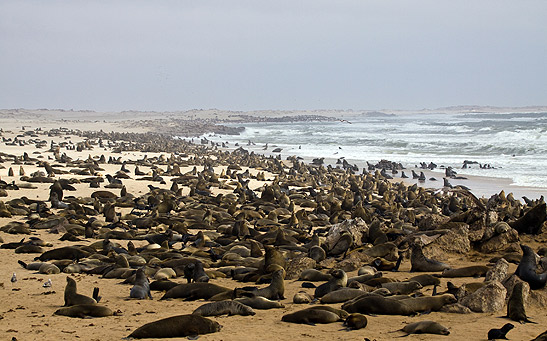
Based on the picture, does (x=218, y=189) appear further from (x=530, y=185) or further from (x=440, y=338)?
(x=440, y=338)

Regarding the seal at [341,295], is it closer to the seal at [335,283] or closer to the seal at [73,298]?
the seal at [335,283]

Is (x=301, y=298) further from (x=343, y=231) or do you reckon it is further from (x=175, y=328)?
(x=343, y=231)

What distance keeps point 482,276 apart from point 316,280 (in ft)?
6.67

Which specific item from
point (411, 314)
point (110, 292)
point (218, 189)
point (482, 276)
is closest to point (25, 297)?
point (110, 292)

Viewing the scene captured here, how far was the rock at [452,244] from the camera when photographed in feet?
27.9

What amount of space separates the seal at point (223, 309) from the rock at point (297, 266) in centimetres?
191

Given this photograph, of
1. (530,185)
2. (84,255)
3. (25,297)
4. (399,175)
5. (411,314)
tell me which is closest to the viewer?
(411,314)

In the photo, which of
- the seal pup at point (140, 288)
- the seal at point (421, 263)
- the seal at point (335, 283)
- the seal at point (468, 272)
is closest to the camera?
the seal at point (335, 283)

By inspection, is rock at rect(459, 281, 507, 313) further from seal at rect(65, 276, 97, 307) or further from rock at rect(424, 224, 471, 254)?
seal at rect(65, 276, 97, 307)

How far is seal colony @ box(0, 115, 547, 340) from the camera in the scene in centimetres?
567

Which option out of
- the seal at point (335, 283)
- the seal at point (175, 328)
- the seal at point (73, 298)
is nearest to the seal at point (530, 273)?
the seal at point (335, 283)

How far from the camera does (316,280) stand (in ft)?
25.3

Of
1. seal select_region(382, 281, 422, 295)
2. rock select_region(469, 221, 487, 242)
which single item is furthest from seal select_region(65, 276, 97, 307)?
rock select_region(469, 221, 487, 242)

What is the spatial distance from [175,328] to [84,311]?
51.4 inches
